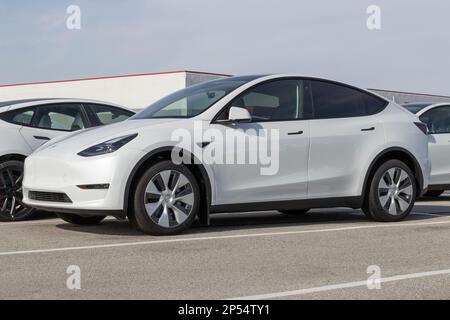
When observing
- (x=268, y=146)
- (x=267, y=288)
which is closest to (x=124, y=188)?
(x=268, y=146)

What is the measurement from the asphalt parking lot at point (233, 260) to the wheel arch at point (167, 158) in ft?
0.97

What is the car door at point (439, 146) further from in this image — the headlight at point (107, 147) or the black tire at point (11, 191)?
the black tire at point (11, 191)

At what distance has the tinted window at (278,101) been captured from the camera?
812cm

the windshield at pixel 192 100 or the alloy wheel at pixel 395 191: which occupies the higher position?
the windshield at pixel 192 100

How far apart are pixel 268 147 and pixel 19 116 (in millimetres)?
3383

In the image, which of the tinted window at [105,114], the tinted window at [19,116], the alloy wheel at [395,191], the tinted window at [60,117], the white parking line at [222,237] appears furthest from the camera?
the tinted window at [105,114]

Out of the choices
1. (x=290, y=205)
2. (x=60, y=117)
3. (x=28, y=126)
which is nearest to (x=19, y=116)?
(x=28, y=126)

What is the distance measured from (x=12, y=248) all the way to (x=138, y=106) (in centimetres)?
3152

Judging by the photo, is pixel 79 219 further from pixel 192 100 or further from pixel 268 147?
pixel 268 147

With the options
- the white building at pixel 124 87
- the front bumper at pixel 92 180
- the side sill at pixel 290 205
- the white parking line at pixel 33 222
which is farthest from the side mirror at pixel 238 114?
the white building at pixel 124 87

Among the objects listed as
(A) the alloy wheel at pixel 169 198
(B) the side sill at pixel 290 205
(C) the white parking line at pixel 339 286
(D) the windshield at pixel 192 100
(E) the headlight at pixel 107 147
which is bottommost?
(C) the white parking line at pixel 339 286

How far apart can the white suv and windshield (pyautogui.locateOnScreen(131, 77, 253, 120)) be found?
0.06ft
